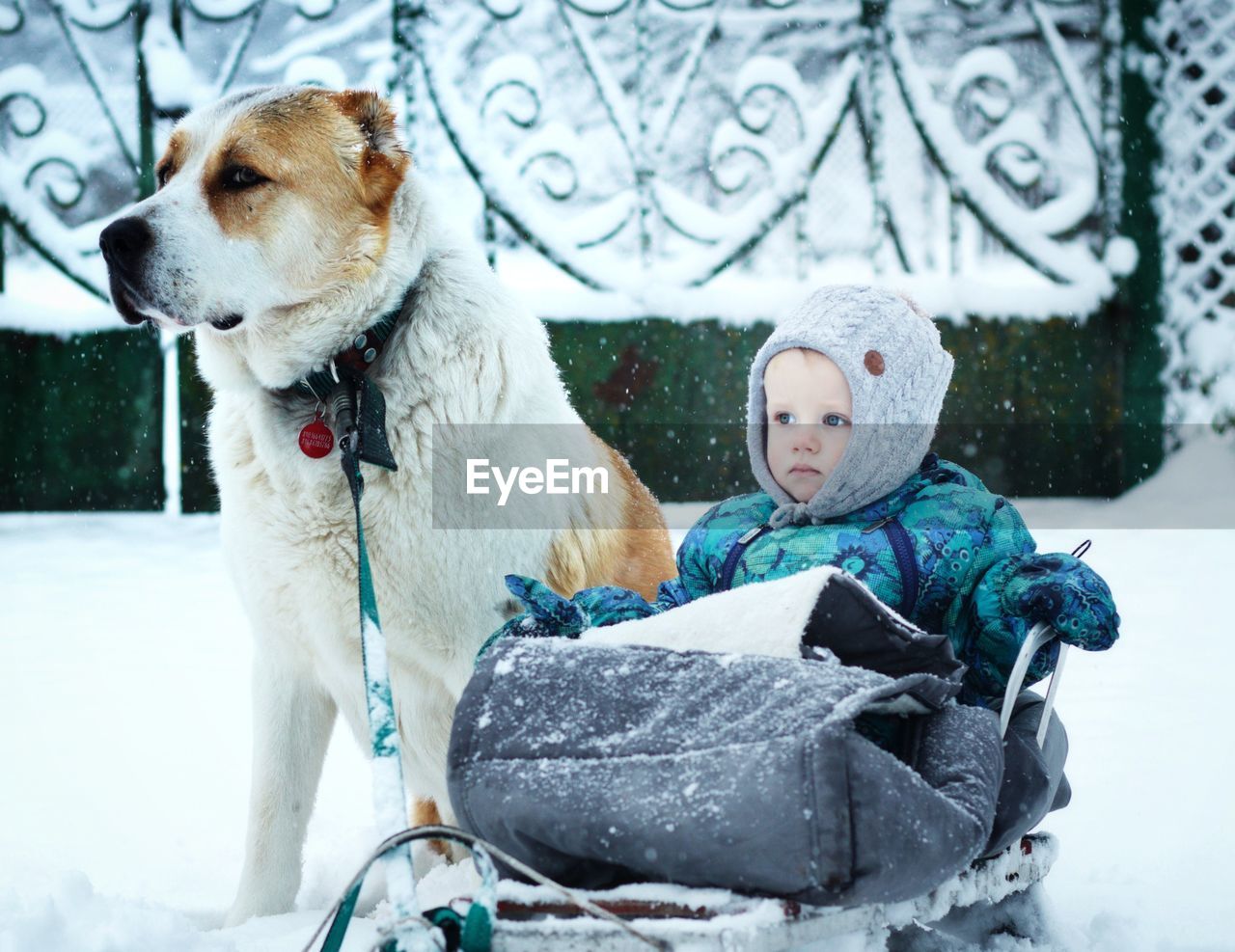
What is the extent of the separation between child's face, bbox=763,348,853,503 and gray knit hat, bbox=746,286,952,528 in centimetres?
2

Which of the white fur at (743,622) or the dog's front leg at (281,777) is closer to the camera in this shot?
the white fur at (743,622)

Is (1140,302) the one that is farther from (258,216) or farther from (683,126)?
(258,216)

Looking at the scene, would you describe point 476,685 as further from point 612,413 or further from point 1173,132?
point 1173,132

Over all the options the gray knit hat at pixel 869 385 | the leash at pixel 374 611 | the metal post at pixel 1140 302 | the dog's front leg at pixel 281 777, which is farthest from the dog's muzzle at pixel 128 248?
the metal post at pixel 1140 302

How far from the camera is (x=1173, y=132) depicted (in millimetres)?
5328

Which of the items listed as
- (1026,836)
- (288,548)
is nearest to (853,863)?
(1026,836)

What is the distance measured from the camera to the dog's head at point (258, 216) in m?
1.82

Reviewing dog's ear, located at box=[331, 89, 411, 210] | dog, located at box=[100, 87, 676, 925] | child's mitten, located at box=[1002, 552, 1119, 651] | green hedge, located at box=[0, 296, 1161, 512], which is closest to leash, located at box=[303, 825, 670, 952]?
child's mitten, located at box=[1002, 552, 1119, 651]

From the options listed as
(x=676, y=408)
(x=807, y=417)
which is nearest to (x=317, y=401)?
(x=807, y=417)

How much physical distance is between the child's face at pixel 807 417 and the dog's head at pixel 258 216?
2.29 ft

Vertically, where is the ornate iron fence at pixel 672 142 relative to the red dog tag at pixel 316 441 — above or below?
above

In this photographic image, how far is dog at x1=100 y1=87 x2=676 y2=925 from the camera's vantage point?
72.2 inches

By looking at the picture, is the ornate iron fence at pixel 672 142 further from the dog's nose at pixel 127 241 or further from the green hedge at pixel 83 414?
the dog's nose at pixel 127 241

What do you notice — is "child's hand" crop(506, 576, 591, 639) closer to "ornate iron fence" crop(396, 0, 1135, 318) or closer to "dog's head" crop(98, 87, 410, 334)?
"dog's head" crop(98, 87, 410, 334)
